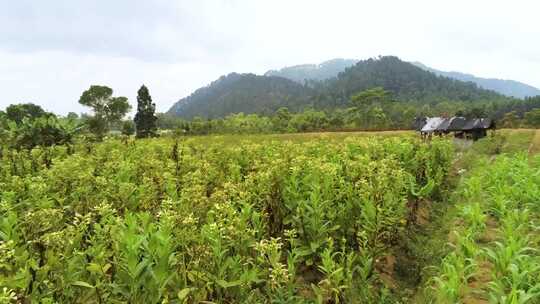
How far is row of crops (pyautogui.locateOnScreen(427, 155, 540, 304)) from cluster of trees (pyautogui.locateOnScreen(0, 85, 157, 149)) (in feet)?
52.3

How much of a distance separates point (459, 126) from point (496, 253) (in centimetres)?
4377

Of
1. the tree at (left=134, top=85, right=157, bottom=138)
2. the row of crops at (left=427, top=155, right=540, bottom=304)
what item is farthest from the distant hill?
the row of crops at (left=427, top=155, right=540, bottom=304)

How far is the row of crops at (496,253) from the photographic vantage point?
16.2 ft

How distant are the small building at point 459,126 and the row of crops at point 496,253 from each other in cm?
2874

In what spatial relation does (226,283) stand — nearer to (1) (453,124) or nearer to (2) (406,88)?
(1) (453,124)

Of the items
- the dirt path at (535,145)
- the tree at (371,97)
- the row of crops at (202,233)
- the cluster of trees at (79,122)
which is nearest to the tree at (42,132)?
the cluster of trees at (79,122)

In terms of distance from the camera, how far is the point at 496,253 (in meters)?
6.54

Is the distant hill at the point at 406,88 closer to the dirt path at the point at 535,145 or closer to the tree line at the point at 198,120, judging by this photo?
the tree line at the point at 198,120

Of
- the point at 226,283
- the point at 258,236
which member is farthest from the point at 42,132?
the point at 226,283

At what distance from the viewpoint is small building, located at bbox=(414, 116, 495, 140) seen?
4194 cm

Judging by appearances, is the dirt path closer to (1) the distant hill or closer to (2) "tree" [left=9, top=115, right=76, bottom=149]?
(2) "tree" [left=9, top=115, right=76, bottom=149]

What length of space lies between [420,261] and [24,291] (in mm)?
6810

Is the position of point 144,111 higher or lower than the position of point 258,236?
higher

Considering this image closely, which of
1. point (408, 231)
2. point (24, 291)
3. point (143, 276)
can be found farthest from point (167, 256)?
point (408, 231)
